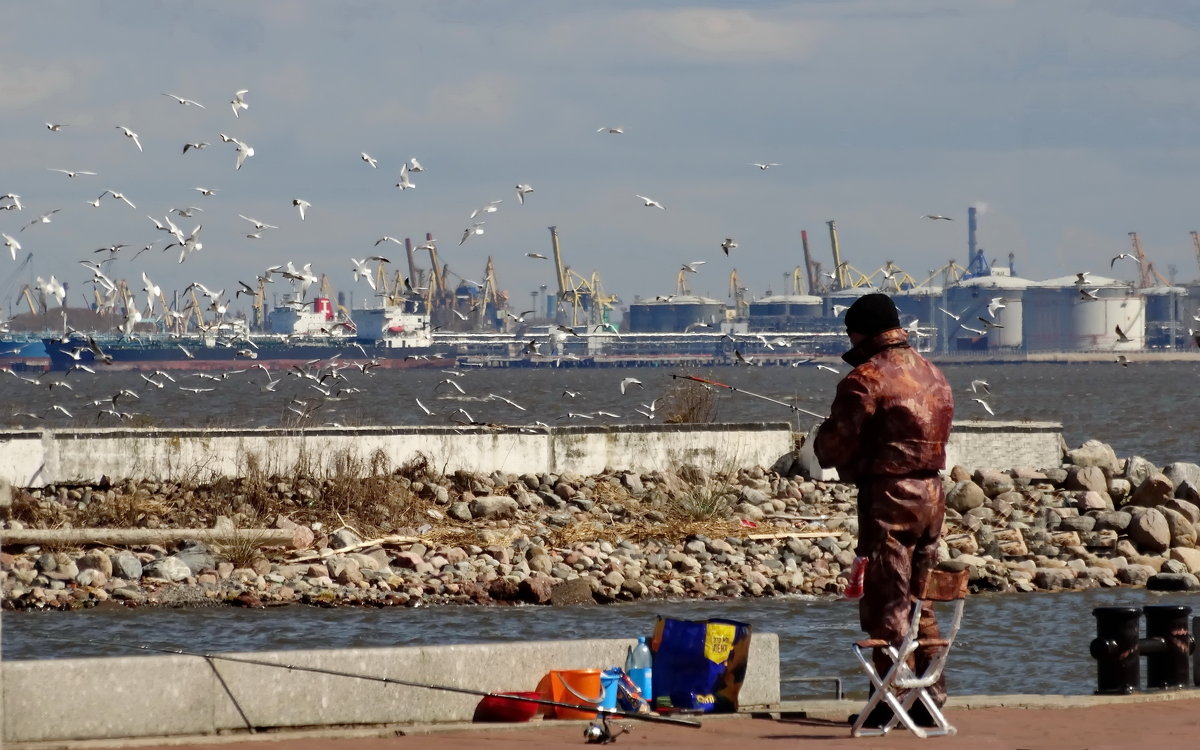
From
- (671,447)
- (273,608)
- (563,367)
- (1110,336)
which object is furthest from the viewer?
(1110,336)

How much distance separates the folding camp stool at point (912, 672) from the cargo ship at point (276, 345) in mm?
103273

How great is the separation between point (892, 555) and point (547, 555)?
1153cm

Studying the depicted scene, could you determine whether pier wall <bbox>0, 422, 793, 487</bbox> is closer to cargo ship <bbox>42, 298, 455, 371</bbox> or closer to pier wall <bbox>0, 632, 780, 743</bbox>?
pier wall <bbox>0, 632, 780, 743</bbox>

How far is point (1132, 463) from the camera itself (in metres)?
25.9

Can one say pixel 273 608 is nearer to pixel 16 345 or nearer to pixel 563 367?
pixel 16 345

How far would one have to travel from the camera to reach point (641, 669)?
28.2ft

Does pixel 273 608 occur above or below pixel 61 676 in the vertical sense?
below

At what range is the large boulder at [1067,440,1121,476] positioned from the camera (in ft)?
88.0

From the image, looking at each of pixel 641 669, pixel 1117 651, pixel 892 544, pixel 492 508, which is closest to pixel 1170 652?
pixel 1117 651

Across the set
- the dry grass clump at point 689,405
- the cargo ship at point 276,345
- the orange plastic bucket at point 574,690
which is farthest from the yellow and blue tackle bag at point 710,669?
the cargo ship at point 276,345

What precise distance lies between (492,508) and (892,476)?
13887 mm

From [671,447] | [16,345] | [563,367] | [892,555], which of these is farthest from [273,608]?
[563,367]

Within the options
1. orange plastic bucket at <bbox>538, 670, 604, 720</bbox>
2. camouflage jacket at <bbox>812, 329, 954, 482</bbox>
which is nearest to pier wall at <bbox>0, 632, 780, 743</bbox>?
orange plastic bucket at <bbox>538, 670, 604, 720</bbox>

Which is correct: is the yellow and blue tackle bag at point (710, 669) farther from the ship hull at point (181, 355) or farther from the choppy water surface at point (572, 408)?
the ship hull at point (181, 355)
